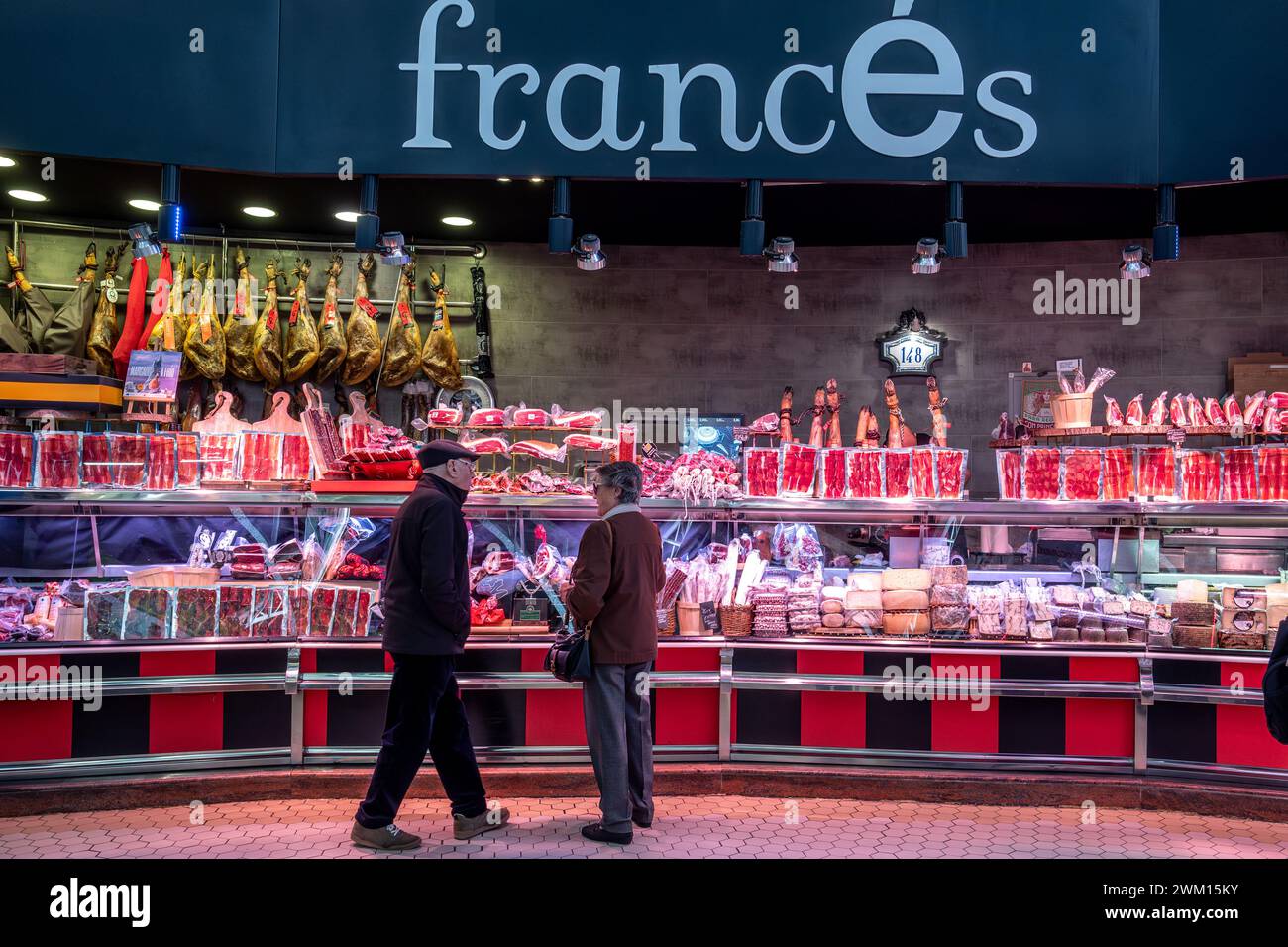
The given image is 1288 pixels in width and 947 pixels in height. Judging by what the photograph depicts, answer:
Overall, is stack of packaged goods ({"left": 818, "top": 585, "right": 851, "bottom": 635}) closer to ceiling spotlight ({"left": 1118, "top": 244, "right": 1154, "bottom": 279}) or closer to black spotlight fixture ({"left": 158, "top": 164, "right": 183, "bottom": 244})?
ceiling spotlight ({"left": 1118, "top": 244, "right": 1154, "bottom": 279})

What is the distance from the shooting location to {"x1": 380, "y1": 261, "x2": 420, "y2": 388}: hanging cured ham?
24.4ft

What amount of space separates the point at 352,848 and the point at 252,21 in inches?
185

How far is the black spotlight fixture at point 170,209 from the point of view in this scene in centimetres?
557

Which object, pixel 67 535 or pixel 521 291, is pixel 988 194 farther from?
pixel 67 535

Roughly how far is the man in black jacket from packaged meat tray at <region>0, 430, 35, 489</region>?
92.3 inches

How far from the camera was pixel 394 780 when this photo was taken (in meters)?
4.30

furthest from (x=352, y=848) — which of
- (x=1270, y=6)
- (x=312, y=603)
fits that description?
(x=1270, y=6)

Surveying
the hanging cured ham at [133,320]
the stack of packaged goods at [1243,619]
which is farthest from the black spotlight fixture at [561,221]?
the stack of packaged goods at [1243,619]

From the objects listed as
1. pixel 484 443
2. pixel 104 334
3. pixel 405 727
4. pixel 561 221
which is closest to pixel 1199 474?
pixel 561 221

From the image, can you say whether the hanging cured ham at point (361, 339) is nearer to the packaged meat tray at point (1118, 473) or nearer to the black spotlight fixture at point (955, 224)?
the black spotlight fixture at point (955, 224)

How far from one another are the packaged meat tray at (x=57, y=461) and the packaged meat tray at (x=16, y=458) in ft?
0.18

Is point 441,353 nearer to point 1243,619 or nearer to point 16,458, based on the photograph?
point 16,458

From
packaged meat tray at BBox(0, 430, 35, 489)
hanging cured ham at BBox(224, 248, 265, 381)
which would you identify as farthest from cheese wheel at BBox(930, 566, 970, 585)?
hanging cured ham at BBox(224, 248, 265, 381)

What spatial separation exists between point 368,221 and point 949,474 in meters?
3.73
